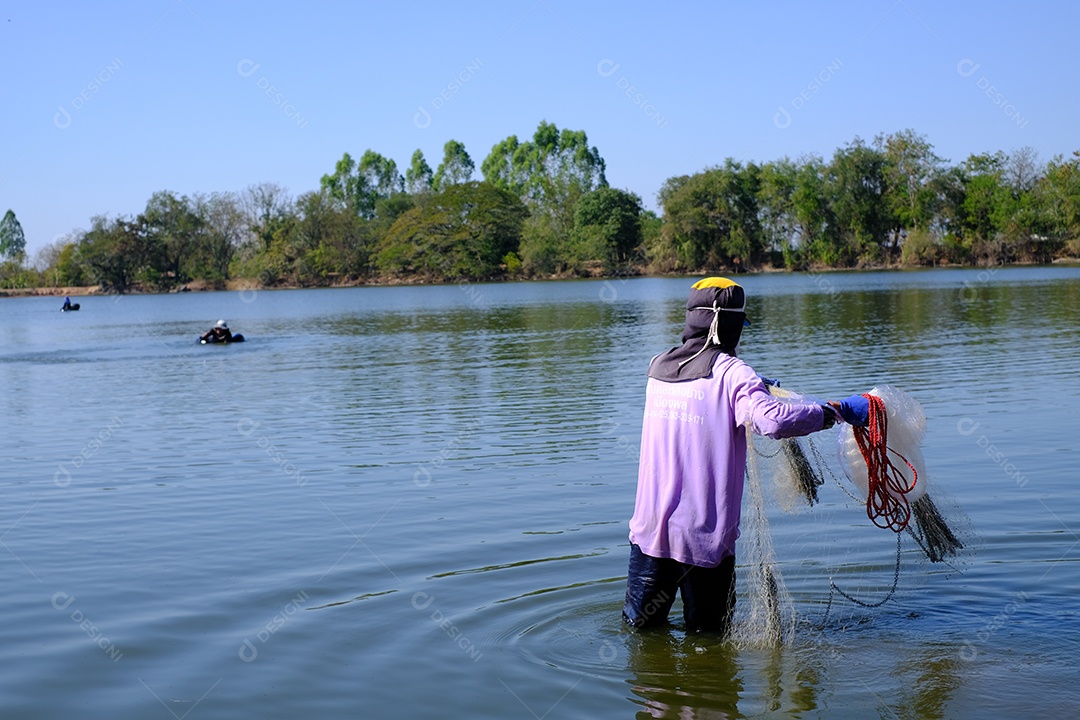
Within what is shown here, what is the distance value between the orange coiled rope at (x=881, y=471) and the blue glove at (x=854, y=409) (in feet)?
0.29

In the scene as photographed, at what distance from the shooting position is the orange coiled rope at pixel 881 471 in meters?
5.97

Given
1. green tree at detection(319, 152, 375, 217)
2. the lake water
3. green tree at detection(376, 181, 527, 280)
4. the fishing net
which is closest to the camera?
the lake water

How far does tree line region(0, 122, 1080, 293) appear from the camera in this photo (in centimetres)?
9938

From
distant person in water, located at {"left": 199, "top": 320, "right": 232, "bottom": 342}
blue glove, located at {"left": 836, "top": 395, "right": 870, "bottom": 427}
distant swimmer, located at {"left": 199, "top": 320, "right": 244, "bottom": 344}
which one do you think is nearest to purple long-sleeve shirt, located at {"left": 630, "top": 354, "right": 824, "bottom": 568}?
blue glove, located at {"left": 836, "top": 395, "right": 870, "bottom": 427}

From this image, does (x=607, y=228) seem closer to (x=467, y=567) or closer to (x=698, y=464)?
(x=467, y=567)

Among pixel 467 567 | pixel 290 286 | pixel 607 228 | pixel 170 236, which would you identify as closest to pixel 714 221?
pixel 607 228

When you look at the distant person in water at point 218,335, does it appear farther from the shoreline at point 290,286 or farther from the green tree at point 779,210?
the green tree at point 779,210

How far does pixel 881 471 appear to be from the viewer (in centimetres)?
611

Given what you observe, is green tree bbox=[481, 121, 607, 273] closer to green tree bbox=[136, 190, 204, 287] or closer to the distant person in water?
green tree bbox=[136, 190, 204, 287]

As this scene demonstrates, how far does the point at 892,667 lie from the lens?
19.8ft

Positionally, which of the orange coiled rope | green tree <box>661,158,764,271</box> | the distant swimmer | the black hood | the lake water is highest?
green tree <box>661,158,764,271</box>

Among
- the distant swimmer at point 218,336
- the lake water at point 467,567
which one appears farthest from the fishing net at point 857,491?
the distant swimmer at point 218,336

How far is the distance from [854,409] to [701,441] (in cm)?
85

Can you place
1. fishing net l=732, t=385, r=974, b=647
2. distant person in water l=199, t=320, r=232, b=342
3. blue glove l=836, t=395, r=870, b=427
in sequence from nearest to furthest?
blue glove l=836, t=395, r=870, b=427 → fishing net l=732, t=385, r=974, b=647 → distant person in water l=199, t=320, r=232, b=342
